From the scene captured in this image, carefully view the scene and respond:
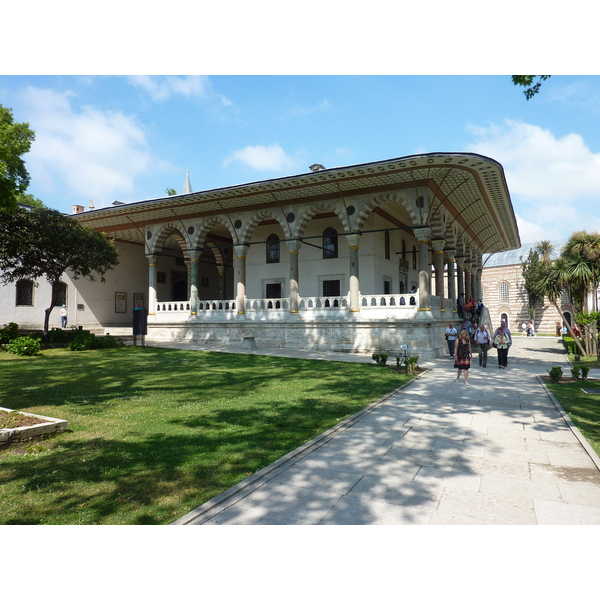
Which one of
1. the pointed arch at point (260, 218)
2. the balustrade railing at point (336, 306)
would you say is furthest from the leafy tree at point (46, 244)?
the pointed arch at point (260, 218)

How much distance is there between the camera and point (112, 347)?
17.3 metres

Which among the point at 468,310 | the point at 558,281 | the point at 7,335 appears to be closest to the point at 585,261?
the point at 558,281

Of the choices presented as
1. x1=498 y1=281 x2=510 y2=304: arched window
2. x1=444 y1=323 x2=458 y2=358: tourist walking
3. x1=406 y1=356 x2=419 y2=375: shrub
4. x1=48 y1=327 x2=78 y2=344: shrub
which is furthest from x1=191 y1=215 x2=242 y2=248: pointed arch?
x1=498 y1=281 x2=510 y2=304: arched window

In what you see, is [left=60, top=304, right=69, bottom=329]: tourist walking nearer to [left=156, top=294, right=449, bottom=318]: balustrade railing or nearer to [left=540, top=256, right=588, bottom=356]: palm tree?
[left=156, top=294, right=449, bottom=318]: balustrade railing

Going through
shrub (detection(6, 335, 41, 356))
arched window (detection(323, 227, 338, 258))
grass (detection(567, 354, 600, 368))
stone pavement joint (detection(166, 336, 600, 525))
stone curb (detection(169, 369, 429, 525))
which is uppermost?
arched window (detection(323, 227, 338, 258))

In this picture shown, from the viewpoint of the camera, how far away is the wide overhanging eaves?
49.8 ft

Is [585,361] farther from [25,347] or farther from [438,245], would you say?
[25,347]

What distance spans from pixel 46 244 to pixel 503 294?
45.3 metres

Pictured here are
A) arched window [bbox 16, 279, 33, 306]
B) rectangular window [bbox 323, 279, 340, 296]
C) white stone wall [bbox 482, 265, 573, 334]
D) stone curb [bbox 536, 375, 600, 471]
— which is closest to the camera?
stone curb [bbox 536, 375, 600, 471]

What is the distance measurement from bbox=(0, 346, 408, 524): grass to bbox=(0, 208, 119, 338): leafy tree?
17.4 ft

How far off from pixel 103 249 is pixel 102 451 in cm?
1430

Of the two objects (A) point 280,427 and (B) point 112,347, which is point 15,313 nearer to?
(B) point 112,347

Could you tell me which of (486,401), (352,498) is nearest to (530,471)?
(352,498)

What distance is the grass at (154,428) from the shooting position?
12.0 ft
